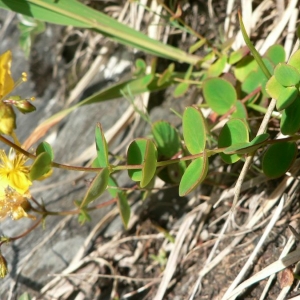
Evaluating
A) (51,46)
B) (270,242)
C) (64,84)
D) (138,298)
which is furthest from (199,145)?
(51,46)

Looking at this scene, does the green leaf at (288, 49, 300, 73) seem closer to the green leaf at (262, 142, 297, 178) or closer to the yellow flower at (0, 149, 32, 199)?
the green leaf at (262, 142, 297, 178)

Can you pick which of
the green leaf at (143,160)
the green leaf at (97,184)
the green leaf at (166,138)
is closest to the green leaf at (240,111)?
the green leaf at (166,138)

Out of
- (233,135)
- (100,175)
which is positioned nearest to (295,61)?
(233,135)

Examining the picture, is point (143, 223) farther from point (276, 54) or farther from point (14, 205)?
point (276, 54)

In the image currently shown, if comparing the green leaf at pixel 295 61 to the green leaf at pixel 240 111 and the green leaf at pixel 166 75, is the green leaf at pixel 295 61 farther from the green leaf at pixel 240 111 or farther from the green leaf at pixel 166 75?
the green leaf at pixel 166 75

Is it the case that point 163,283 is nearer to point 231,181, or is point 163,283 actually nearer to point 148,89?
point 231,181

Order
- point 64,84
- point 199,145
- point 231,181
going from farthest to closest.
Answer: point 64,84 < point 231,181 < point 199,145

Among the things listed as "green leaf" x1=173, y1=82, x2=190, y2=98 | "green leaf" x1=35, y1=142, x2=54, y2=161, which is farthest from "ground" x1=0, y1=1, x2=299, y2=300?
"green leaf" x1=35, y1=142, x2=54, y2=161
